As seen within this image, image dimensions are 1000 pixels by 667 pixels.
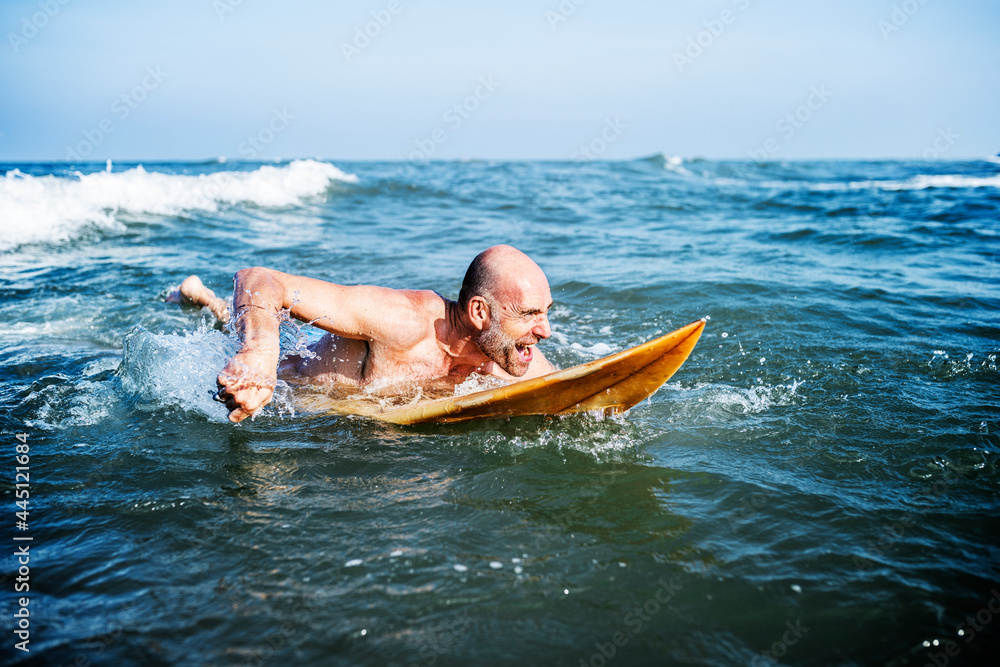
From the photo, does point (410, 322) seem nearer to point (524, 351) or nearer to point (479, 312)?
point (479, 312)

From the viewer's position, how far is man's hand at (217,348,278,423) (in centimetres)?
278

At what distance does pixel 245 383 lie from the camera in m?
2.81

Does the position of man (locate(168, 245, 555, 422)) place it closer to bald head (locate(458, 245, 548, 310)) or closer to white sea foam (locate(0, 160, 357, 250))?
bald head (locate(458, 245, 548, 310))

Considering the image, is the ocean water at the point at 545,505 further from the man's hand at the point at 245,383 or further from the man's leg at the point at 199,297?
the man's hand at the point at 245,383

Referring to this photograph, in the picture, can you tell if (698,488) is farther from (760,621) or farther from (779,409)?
(779,409)

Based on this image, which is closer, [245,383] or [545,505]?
[245,383]

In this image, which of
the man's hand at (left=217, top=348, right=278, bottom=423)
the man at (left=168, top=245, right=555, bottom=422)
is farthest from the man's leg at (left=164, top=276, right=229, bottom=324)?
the man's hand at (left=217, top=348, right=278, bottom=423)

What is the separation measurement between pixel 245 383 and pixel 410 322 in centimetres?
120

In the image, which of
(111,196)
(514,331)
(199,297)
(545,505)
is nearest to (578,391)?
(514,331)

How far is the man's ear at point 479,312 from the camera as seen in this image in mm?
3713

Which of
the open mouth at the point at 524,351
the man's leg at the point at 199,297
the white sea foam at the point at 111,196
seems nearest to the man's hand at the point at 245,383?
the open mouth at the point at 524,351

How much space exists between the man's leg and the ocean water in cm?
17

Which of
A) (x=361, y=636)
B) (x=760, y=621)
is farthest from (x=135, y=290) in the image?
(x=760, y=621)

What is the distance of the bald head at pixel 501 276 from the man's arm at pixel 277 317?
0.44 metres
